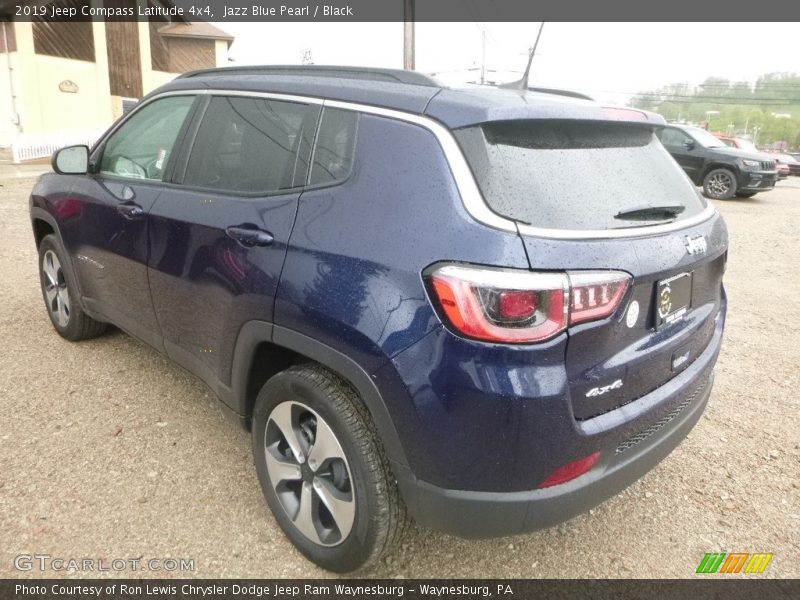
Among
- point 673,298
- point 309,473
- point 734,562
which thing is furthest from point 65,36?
point 734,562

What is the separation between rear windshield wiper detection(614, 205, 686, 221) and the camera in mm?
2062

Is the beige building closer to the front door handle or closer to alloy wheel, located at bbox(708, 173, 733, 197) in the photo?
the front door handle

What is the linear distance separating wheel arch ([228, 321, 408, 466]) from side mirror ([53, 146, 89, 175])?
1837mm

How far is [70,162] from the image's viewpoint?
11.6 ft

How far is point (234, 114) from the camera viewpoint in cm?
271

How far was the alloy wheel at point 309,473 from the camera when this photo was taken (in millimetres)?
2172

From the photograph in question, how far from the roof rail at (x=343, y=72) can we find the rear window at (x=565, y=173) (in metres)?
0.39

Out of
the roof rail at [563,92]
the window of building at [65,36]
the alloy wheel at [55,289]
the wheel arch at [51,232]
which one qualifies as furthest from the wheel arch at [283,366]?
the window of building at [65,36]

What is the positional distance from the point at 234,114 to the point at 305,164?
2.13 feet

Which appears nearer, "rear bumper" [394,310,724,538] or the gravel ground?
"rear bumper" [394,310,724,538]

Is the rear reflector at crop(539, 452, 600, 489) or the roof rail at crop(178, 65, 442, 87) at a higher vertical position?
the roof rail at crop(178, 65, 442, 87)

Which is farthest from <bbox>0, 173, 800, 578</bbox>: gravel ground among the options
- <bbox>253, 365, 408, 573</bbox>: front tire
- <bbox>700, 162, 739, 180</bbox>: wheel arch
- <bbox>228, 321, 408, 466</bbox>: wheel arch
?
<bbox>700, 162, 739, 180</bbox>: wheel arch

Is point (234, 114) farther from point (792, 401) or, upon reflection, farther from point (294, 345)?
point (792, 401)

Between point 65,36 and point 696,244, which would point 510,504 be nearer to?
point 696,244
